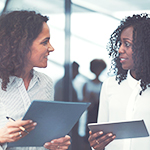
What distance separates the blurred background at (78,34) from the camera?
353 cm

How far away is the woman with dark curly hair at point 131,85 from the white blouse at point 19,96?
19.9 inches

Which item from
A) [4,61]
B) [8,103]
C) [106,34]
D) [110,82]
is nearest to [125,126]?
[110,82]

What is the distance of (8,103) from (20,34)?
1.38 ft

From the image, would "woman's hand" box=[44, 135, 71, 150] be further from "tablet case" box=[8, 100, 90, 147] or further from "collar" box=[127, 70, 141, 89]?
"collar" box=[127, 70, 141, 89]

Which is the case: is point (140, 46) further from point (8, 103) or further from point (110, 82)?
point (8, 103)

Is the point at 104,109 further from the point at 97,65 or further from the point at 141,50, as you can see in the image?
the point at 97,65

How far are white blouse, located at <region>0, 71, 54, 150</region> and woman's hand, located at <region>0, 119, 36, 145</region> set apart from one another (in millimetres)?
110

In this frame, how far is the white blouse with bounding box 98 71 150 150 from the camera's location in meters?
1.83

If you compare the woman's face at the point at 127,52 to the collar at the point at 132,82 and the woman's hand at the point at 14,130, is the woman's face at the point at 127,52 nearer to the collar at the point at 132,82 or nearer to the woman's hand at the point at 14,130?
the collar at the point at 132,82

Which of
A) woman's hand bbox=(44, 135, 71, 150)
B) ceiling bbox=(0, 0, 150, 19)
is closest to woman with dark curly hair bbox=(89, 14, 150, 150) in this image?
woman's hand bbox=(44, 135, 71, 150)

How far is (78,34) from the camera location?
360 centimetres

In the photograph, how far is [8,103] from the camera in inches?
60.7

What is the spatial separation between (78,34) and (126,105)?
189 cm

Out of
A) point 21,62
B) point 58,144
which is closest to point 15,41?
point 21,62
